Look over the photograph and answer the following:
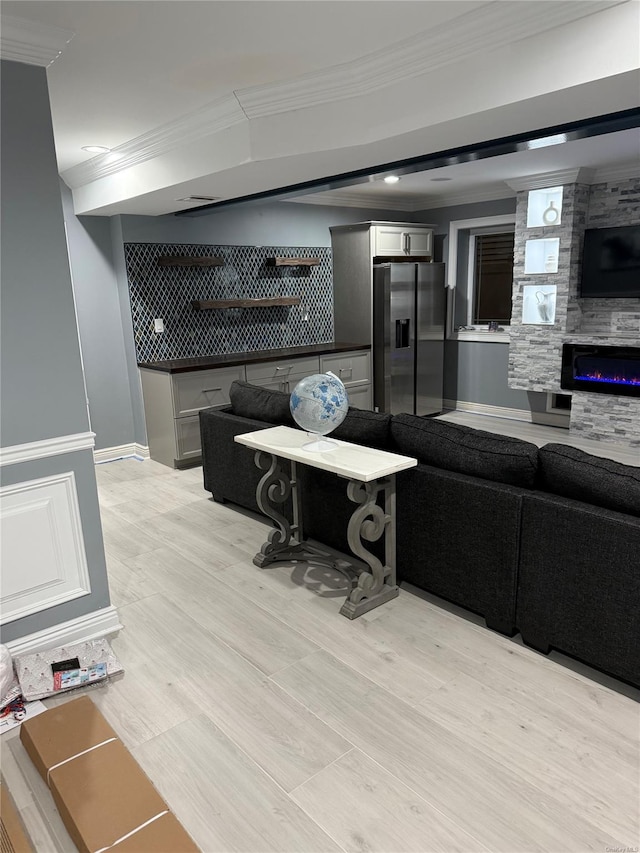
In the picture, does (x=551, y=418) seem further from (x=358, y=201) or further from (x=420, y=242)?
(x=358, y=201)

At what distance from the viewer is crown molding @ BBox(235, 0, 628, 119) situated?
2.16 meters

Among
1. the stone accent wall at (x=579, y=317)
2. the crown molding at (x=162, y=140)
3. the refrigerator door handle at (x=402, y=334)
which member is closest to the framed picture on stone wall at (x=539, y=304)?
the stone accent wall at (x=579, y=317)

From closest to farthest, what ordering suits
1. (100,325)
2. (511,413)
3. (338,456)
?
(338,456)
(100,325)
(511,413)

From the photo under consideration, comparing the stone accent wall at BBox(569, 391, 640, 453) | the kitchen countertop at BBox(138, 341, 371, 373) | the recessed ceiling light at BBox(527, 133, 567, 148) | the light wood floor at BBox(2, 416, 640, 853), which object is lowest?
the light wood floor at BBox(2, 416, 640, 853)

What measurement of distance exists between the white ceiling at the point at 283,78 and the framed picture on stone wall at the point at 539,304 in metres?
2.95

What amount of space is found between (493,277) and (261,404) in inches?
156

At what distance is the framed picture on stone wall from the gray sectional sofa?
335 cm

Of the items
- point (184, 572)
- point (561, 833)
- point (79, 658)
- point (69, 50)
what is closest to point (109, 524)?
point (184, 572)

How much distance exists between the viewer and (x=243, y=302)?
18.1ft

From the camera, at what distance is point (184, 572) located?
10.5 feet

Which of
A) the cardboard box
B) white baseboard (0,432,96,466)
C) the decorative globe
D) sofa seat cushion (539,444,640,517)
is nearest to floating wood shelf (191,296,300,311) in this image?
the decorative globe

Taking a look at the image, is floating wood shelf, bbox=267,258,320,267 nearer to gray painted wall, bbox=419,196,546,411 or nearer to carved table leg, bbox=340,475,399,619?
gray painted wall, bbox=419,196,546,411

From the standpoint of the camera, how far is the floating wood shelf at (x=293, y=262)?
575cm

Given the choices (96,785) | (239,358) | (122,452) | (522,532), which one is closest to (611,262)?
(239,358)
